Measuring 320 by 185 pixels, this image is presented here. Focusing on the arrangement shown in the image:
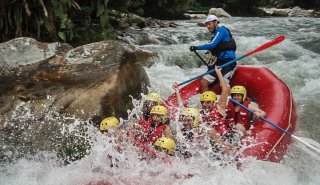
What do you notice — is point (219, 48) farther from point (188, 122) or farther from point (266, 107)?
point (188, 122)

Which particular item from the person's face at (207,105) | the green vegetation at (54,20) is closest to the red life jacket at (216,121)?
the person's face at (207,105)

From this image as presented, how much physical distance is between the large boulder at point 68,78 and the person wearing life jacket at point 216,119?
1265mm

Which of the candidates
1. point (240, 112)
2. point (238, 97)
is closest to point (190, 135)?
point (240, 112)

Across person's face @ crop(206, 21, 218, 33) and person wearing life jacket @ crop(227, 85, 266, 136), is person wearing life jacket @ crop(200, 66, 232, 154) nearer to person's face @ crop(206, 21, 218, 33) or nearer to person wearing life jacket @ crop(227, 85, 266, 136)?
person wearing life jacket @ crop(227, 85, 266, 136)

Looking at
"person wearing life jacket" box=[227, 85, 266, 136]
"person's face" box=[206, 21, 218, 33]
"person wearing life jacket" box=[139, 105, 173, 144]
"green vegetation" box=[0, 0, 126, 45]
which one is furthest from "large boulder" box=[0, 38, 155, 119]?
"person wearing life jacket" box=[227, 85, 266, 136]

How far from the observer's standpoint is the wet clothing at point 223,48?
5664 millimetres

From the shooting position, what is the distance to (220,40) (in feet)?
18.6

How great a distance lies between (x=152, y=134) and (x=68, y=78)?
154cm

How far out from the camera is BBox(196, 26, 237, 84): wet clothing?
5.66 metres

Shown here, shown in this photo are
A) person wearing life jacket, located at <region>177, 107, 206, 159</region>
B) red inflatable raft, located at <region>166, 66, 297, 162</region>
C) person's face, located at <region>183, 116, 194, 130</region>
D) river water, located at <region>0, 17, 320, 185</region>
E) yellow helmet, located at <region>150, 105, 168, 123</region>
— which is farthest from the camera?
yellow helmet, located at <region>150, 105, 168, 123</region>

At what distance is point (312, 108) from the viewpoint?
6.48m

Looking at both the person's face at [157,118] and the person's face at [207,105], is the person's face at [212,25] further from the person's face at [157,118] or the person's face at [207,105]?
the person's face at [157,118]

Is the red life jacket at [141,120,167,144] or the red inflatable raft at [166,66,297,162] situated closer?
the red inflatable raft at [166,66,297,162]

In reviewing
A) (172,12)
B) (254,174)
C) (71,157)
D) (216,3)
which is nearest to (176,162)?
(254,174)
